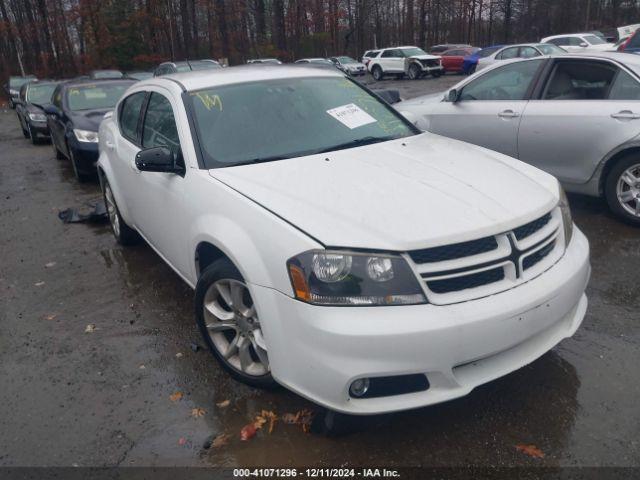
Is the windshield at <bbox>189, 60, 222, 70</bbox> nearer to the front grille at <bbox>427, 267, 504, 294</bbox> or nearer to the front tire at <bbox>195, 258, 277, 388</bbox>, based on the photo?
the front tire at <bbox>195, 258, 277, 388</bbox>

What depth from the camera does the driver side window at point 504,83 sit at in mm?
5695

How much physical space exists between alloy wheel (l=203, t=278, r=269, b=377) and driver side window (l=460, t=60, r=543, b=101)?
4.08m

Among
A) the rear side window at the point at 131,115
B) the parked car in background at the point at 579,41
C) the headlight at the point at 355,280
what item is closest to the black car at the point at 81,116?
the rear side window at the point at 131,115

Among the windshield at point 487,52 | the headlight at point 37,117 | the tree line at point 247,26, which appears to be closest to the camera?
the headlight at point 37,117

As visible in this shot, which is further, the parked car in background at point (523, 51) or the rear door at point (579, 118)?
the parked car in background at point (523, 51)

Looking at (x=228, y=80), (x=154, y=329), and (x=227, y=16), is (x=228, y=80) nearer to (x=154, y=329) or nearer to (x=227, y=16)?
(x=154, y=329)

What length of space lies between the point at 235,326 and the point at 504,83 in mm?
4328

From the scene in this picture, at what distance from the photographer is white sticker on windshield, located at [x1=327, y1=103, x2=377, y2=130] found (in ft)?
12.4

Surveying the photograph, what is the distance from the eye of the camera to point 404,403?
2.36m

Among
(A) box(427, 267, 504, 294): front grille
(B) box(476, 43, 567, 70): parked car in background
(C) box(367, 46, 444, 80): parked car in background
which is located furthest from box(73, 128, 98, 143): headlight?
(C) box(367, 46, 444, 80): parked car in background

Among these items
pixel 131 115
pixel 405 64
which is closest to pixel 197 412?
pixel 131 115

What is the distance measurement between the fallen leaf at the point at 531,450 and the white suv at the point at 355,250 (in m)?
0.39

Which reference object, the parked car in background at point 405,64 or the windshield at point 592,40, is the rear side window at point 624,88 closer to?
the windshield at point 592,40

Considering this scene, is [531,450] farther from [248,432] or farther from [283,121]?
[283,121]
